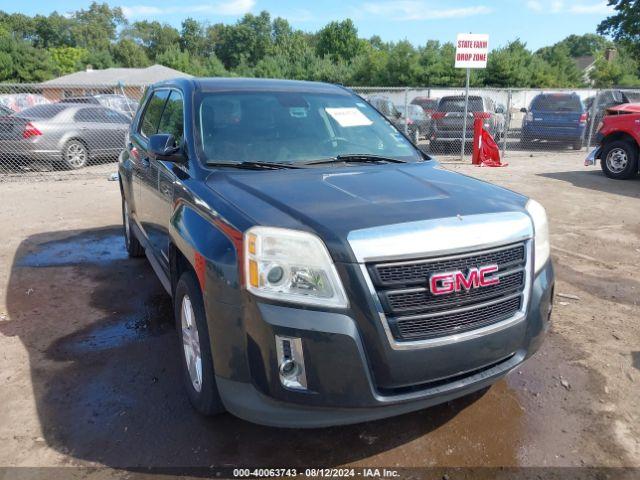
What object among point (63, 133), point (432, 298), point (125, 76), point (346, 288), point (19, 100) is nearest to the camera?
point (346, 288)

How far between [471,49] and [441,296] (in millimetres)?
11769

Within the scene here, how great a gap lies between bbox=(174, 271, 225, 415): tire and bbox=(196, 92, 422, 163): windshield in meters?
0.85

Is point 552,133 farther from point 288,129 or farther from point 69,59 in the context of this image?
point 69,59

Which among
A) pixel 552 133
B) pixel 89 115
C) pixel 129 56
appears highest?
pixel 129 56

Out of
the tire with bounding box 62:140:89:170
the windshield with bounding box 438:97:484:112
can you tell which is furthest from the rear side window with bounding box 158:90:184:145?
the windshield with bounding box 438:97:484:112

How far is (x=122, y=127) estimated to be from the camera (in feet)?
43.8

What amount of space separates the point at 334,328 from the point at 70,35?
10554 cm

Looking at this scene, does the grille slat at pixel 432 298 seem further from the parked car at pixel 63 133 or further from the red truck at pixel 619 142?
the parked car at pixel 63 133

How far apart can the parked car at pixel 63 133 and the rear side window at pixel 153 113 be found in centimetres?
816

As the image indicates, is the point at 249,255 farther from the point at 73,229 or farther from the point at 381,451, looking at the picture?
the point at 73,229

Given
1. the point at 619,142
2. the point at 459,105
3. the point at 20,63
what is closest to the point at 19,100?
the point at 459,105

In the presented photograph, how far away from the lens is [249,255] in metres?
2.24

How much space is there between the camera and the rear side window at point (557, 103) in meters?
15.8

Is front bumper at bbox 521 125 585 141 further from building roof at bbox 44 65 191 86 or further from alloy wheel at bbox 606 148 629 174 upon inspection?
building roof at bbox 44 65 191 86
